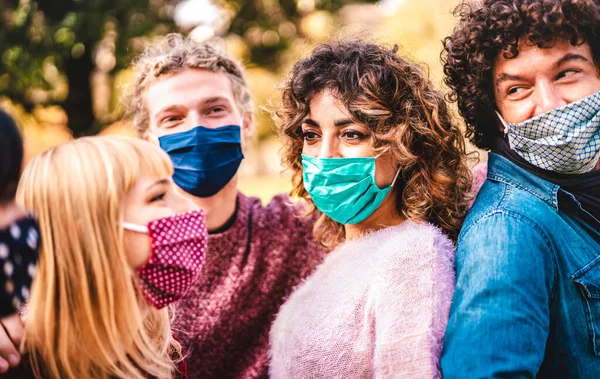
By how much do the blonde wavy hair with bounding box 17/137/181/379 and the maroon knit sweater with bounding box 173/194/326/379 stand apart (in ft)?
3.49

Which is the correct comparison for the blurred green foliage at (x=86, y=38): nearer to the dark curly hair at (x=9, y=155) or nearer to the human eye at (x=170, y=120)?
the human eye at (x=170, y=120)

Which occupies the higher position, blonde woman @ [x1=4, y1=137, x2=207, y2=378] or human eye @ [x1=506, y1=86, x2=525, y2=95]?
human eye @ [x1=506, y1=86, x2=525, y2=95]

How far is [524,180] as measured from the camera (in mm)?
2268

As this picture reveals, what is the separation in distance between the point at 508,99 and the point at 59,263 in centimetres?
177

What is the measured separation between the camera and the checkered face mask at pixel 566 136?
2.15m

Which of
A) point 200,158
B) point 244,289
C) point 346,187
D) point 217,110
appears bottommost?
point 244,289

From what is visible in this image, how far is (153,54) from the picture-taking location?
12.2ft

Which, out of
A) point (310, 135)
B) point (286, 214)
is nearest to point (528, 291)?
point (310, 135)

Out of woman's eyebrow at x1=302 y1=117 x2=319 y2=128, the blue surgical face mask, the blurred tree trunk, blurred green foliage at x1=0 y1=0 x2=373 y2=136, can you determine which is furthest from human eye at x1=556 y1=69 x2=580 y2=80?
the blurred tree trunk

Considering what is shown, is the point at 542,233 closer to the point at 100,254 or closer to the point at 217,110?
the point at 100,254

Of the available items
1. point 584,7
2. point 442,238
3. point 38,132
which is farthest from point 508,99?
point 38,132

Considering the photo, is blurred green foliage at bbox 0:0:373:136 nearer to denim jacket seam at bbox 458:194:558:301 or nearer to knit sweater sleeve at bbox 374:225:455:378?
knit sweater sleeve at bbox 374:225:455:378

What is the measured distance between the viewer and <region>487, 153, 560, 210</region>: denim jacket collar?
2217 mm

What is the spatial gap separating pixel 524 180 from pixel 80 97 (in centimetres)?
514
